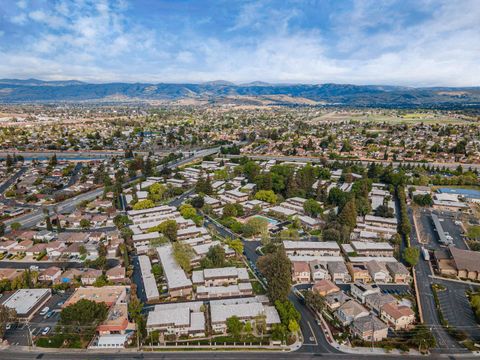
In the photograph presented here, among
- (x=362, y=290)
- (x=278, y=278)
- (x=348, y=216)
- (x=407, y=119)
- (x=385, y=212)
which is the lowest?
(x=407, y=119)

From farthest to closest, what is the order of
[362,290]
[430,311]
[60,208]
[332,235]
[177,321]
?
[60,208] < [332,235] < [362,290] < [430,311] < [177,321]

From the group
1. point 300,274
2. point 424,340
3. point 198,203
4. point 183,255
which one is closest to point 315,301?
point 300,274

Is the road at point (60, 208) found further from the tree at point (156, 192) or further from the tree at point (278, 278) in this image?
the tree at point (278, 278)

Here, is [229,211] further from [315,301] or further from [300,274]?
[315,301]

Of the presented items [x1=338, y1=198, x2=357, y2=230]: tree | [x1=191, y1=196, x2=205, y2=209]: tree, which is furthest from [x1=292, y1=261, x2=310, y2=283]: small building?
[x1=191, y1=196, x2=205, y2=209]: tree

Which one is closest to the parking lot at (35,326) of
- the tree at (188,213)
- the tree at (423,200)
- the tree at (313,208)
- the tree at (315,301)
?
the tree at (188,213)

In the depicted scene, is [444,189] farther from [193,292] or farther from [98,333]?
[98,333]

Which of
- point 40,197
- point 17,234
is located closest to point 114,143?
point 40,197
